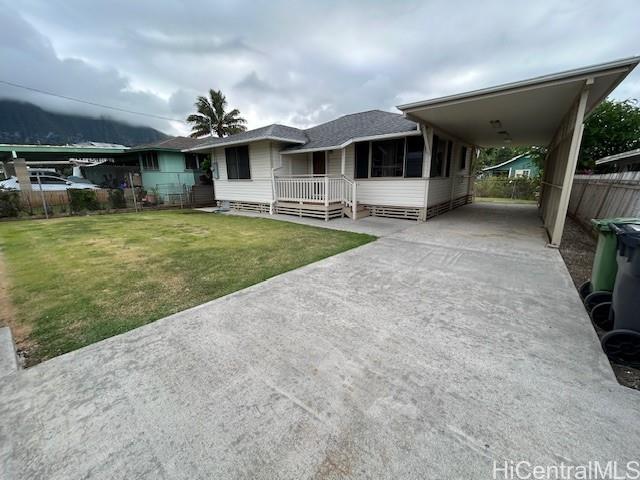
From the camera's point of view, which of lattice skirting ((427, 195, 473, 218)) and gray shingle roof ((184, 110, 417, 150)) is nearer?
gray shingle roof ((184, 110, 417, 150))

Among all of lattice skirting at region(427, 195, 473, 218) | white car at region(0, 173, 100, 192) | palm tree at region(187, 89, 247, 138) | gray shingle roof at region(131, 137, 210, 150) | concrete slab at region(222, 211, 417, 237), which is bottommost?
concrete slab at region(222, 211, 417, 237)

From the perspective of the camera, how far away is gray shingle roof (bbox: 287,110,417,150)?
9252 millimetres

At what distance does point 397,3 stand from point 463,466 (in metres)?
9.46

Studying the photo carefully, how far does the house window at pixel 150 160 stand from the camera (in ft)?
53.8

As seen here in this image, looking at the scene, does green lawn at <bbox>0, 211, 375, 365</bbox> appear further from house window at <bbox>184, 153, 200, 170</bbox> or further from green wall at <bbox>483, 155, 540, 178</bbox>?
green wall at <bbox>483, 155, 540, 178</bbox>

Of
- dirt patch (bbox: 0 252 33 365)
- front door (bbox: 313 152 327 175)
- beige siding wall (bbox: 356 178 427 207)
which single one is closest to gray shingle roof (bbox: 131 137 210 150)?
front door (bbox: 313 152 327 175)

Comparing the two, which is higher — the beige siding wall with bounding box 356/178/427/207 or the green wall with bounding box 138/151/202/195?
the green wall with bounding box 138/151/202/195

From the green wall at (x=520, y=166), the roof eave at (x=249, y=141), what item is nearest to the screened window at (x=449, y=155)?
the roof eave at (x=249, y=141)

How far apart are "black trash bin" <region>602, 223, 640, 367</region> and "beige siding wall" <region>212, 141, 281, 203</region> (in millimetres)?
9935

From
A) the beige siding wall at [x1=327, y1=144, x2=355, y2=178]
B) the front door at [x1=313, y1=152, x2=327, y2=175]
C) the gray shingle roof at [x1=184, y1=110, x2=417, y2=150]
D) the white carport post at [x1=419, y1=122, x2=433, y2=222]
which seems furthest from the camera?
the front door at [x1=313, y1=152, x2=327, y2=175]

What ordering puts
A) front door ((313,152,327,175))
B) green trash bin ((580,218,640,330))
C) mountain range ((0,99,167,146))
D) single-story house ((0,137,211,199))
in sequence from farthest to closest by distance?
1. mountain range ((0,99,167,146))
2. single-story house ((0,137,211,199))
3. front door ((313,152,327,175))
4. green trash bin ((580,218,640,330))

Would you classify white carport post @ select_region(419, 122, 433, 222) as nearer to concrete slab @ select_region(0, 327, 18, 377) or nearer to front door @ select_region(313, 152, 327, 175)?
front door @ select_region(313, 152, 327, 175)

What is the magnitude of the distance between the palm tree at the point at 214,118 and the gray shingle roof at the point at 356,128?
15.2m

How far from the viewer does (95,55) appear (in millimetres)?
15922
